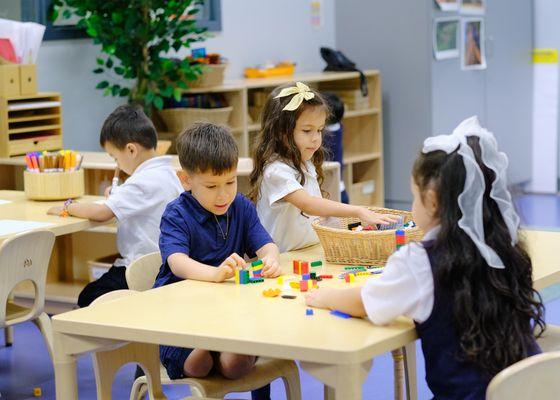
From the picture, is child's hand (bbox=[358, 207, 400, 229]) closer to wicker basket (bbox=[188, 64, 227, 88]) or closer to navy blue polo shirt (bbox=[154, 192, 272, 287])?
navy blue polo shirt (bbox=[154, 192, 272, 287])

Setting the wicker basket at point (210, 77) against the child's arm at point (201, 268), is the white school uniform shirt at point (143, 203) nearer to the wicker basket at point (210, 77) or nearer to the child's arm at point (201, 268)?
the child's arm at point (201, 268)

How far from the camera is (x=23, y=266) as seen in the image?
319 cm

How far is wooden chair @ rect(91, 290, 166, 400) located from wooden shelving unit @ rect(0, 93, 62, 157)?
2388 mm

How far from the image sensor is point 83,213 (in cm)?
346

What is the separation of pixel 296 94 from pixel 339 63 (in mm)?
3901

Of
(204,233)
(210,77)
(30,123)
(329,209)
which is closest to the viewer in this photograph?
(204,233)

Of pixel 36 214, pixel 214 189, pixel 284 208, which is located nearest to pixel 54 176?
pixel 36 214

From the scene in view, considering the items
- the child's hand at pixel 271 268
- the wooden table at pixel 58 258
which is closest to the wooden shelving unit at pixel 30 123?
the wooden table at pixel 58 258

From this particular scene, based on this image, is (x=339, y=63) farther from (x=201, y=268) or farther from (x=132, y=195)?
(x=201, y=268)

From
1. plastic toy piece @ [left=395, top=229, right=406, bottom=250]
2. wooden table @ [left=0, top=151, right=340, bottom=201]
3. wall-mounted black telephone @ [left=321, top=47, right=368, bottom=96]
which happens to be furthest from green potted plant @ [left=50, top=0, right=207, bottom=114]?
plastic toy piece @ [left=395, top=229, right=406, bottom=250]

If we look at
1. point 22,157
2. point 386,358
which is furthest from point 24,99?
point 386,358

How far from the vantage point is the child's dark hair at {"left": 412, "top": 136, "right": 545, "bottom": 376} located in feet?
6.26

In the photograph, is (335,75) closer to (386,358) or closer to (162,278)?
(386,358)

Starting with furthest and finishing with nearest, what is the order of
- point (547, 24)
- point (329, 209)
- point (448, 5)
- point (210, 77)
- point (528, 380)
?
point (547, 24), point (448, 5), point (210, 77), point (329, 209), point (528, 380)
